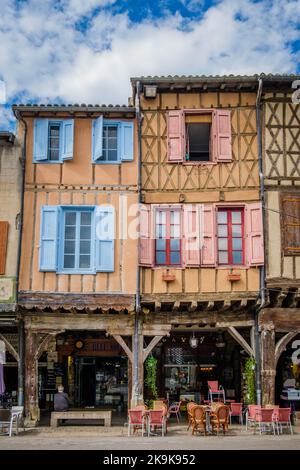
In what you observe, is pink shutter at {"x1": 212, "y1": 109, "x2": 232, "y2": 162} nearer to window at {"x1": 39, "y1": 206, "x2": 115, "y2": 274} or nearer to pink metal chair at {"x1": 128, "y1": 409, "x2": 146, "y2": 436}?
window at {"x1": 39, "y1": 206, "x2": 115, "y2": 274}

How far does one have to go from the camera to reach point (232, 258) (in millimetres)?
17422

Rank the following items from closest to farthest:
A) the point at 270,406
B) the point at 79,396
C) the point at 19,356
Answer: the point at 270,406
the point at 19,356
the point at 79,396

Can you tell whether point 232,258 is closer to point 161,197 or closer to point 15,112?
point 161,197

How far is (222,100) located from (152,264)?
5.10 m

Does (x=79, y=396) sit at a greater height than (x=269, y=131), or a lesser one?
lesser

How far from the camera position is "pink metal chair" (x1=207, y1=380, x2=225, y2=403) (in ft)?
62.7

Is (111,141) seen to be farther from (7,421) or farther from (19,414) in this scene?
(7,421)

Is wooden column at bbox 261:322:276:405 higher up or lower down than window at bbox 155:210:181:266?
lower down

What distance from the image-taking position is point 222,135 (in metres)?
17.8

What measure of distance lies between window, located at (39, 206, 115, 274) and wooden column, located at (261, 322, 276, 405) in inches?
179

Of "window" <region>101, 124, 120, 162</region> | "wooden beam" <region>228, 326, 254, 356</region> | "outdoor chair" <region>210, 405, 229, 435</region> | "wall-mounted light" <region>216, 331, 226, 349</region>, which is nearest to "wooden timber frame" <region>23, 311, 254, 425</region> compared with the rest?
"wooden beam" <region>228, 326, 254, 356</region>

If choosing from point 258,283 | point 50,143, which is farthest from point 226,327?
point 50,143

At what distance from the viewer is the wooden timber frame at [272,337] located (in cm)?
1673

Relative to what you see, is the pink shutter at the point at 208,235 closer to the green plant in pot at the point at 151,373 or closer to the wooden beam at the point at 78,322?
the wooden beam at the point at 78,322
